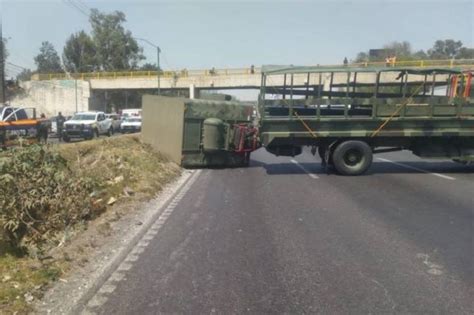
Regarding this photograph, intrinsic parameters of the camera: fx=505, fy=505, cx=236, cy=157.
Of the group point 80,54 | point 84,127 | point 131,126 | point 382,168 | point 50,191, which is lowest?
point 131,126

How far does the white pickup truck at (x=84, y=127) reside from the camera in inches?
1261

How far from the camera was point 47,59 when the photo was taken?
147 meters

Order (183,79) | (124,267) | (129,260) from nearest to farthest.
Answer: (124,267)
(129,260)
(183,79)

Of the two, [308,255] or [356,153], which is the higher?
[356,153]

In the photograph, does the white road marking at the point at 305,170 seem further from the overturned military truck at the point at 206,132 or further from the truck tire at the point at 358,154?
the overturned military truck at the point at 206,132

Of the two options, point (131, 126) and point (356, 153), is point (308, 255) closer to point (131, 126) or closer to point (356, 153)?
point (356, 153)

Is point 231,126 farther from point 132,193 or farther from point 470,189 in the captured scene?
point 470,189

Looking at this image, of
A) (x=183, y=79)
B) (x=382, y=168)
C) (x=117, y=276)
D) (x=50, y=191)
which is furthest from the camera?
(x=183, y=79)

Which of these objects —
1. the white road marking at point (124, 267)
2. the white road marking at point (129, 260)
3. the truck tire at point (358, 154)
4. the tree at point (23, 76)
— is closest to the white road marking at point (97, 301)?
the white road marking at point (129, 260)

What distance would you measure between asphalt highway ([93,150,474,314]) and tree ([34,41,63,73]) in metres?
146

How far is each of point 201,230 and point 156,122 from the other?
10050 mm

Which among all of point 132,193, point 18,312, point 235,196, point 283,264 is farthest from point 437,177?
point 18,312

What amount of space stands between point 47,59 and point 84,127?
126 meters

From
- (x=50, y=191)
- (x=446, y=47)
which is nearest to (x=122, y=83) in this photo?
(x=50, y=191)
